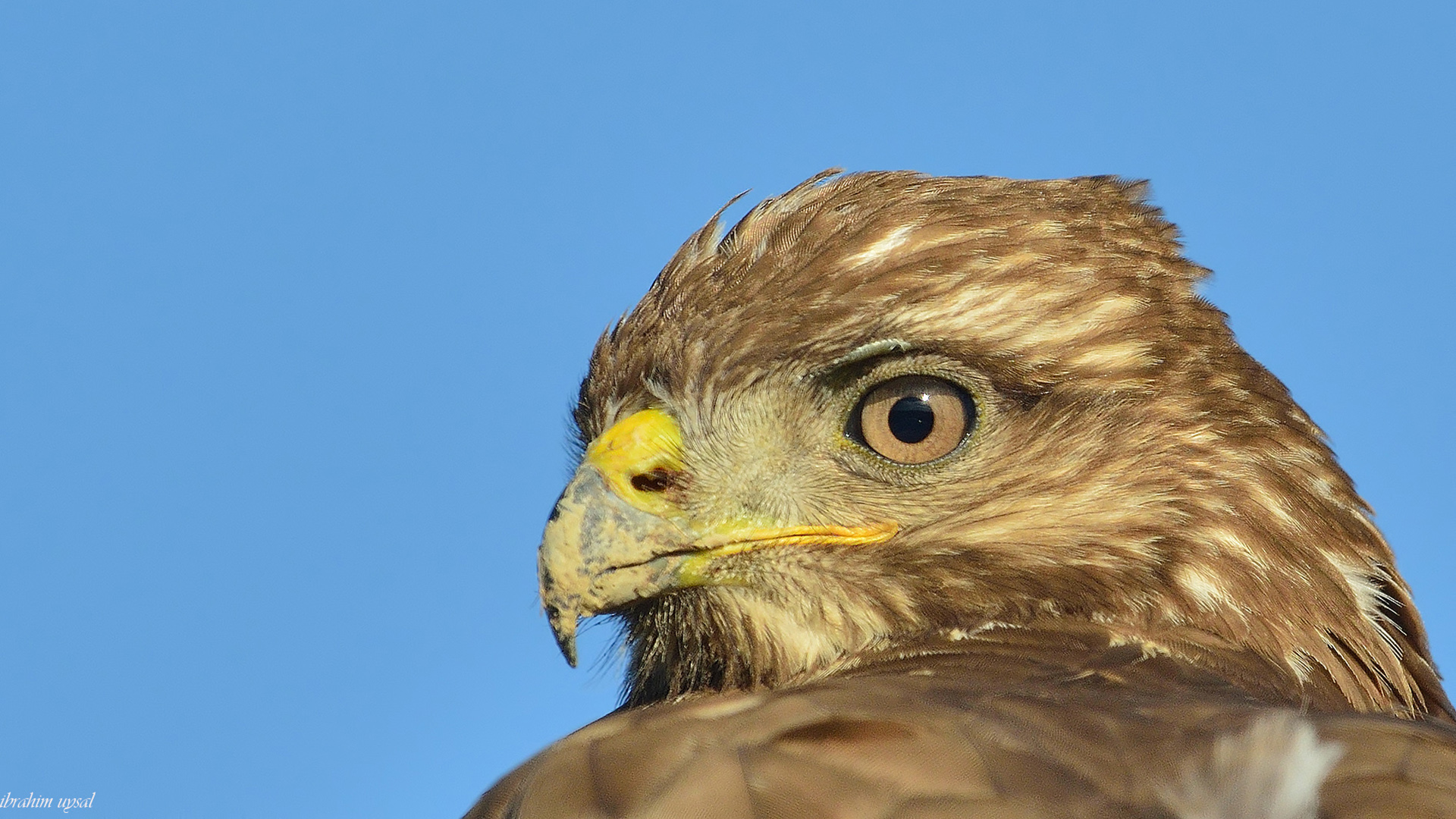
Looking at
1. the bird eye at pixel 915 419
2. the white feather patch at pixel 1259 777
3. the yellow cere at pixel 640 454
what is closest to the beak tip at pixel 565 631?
the yellow cere at pixel 640 454

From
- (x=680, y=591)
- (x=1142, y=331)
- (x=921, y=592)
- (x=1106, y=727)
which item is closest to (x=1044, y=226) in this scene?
(x=1142, y=331)

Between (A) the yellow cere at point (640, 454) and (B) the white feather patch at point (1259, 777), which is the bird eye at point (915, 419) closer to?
(A) the yellow cere at point (640, 454)

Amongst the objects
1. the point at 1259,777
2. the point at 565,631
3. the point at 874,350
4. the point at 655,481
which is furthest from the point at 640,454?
the point at 1259,777

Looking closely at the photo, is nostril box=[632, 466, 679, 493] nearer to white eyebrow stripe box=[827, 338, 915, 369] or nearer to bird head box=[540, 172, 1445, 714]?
bird head box=[540, 172, 1445, 714]

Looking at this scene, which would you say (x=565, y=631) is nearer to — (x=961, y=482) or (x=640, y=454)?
(x=640, y=454)

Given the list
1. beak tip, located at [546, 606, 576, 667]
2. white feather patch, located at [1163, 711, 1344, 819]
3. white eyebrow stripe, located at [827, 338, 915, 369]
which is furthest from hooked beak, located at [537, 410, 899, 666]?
white feather patch, located at [1163, 711, 1344, 819]

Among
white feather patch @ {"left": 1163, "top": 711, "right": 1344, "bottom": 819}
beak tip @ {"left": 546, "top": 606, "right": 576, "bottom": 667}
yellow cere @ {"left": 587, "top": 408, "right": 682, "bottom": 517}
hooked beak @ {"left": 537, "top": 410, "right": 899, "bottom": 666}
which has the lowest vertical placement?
white feather patch @ {"left": 1163, "top": 711, "right": 1344, "bottom": 819}
